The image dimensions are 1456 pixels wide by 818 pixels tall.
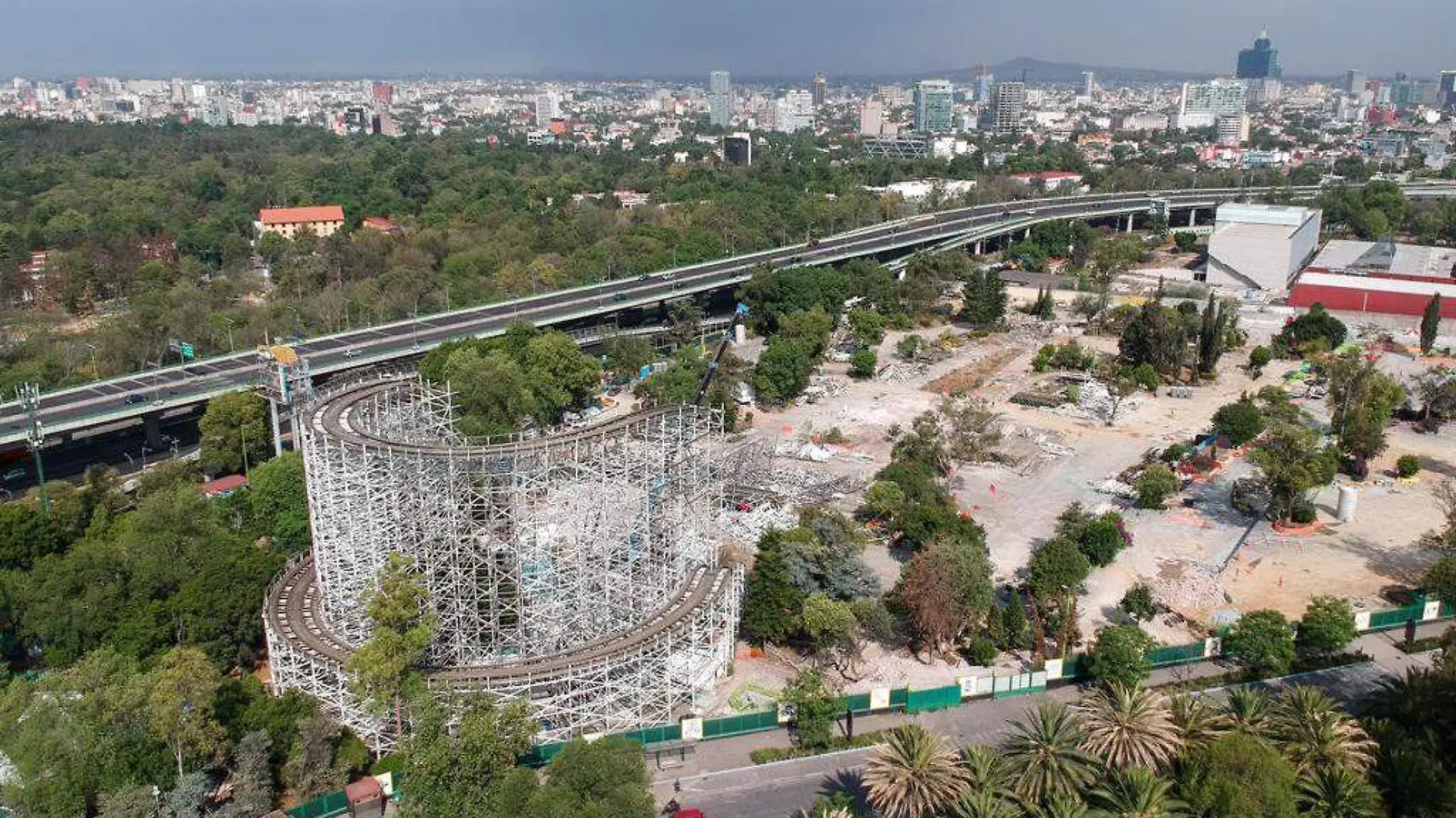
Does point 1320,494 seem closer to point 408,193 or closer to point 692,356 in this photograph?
point 692,356

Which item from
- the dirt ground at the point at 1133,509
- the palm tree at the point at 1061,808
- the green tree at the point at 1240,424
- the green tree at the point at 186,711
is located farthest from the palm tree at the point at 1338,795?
the green tree at the point at 1240,424

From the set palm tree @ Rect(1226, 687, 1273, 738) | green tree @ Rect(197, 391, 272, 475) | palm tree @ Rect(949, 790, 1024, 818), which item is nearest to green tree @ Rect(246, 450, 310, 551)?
green tree @ Rect(197, 391, 272, 475)

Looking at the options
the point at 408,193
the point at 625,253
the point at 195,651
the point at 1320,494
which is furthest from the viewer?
the point at 408,193

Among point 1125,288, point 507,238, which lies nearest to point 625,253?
point 507,238

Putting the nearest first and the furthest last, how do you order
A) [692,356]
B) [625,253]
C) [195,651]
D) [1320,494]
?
[195,651] < [1320,494] < [692,356] < [625,253]

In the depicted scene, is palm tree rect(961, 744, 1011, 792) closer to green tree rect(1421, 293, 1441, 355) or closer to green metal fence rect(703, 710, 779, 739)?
green metal fence rect(703, 710, 779, 739)

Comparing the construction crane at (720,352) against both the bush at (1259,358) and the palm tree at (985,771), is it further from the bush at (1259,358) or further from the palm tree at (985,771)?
the bush at (1259,358)
